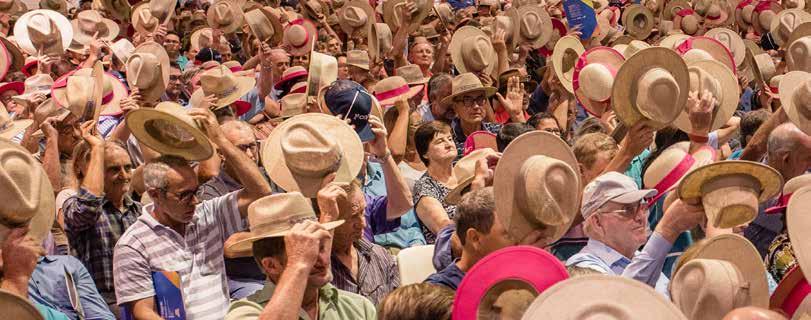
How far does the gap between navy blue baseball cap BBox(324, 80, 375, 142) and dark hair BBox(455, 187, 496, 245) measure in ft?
5.27

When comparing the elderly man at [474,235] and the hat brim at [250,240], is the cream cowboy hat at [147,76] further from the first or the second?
the elderly man at [474,235]

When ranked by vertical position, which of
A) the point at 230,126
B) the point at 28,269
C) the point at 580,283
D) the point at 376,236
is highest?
the point at 580,283

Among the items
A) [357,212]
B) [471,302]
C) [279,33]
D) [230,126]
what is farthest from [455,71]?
[471,302]

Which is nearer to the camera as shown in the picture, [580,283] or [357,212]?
[580,283]

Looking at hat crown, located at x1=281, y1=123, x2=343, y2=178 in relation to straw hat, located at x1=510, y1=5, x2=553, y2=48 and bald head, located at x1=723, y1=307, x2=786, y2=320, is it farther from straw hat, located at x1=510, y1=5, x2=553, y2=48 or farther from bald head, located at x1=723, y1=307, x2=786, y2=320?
straw hat, located at x1=510, y1=5, x2=553, y2=48

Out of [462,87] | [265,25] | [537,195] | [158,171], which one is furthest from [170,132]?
[265,25]

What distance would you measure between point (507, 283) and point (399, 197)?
7.02 ft

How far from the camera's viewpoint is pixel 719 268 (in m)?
3.84

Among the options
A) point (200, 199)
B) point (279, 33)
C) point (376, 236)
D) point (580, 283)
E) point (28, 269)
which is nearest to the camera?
point (580, 283)

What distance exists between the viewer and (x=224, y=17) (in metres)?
12.0

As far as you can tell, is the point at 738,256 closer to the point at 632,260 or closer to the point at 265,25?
the point at 632,260

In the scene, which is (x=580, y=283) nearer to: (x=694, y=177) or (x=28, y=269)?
(x=694, y=177)

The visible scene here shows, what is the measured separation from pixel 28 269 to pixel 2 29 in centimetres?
763

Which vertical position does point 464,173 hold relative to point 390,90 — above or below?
above
